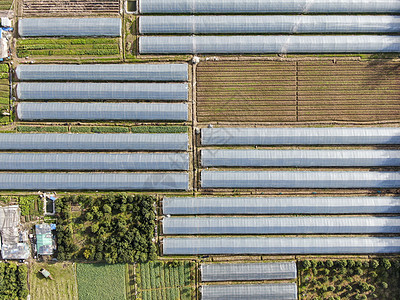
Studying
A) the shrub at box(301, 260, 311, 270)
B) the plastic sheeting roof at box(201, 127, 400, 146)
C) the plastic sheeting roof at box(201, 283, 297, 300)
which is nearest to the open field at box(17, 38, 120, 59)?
the plastic sheeting roof at box(201, 127, 400, 146)

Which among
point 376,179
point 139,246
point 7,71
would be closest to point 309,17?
point 376,179

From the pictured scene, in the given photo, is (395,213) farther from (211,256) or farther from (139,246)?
(139,246)

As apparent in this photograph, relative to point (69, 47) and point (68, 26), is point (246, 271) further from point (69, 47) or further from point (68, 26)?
point (68, 26)

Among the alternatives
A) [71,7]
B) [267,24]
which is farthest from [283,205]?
[71,7]

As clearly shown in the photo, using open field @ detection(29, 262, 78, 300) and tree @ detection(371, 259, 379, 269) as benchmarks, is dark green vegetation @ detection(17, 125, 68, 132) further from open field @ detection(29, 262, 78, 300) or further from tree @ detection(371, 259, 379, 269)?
tree @ detection(371, 259, 379, 269)

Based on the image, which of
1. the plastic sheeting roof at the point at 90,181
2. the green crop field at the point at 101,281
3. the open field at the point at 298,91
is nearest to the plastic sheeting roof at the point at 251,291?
the green crop field at the point at 101,281

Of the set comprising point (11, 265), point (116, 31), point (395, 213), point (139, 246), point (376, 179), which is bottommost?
point (11, 265)

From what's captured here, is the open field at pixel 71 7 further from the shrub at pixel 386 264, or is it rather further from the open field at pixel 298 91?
the shrub at pixel 386 264
